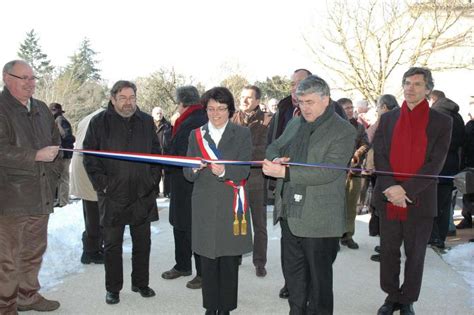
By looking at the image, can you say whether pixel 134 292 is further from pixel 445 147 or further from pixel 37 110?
pixel 445 147

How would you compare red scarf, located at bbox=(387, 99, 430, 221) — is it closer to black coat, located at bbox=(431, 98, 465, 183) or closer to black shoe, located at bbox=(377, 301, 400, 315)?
black shoe, located at bbox=(377, 301, 400, 315)

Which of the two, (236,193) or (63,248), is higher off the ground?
(236,193)

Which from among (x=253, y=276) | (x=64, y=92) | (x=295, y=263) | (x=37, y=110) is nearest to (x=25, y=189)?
(x=37, y=110)

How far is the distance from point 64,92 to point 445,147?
1322 inches

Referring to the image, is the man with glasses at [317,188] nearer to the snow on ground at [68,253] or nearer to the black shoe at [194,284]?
the black shoe at [194,284]

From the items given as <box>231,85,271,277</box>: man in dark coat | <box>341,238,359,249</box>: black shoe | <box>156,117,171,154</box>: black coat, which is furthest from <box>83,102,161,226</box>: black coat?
<box>156,117,171,154</box>: black coat

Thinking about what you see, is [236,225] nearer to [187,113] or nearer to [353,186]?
[187,113]

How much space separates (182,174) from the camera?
574cm

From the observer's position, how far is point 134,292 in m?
5.39

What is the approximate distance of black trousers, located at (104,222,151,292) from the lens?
506 centimetres

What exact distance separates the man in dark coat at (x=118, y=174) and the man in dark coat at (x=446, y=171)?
4810mm

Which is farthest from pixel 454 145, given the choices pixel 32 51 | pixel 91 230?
pixel 32 51

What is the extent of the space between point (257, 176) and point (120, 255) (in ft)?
6.33

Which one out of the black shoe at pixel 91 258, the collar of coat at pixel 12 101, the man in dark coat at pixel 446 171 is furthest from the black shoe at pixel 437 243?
the collar of coat at pixel 12 101
